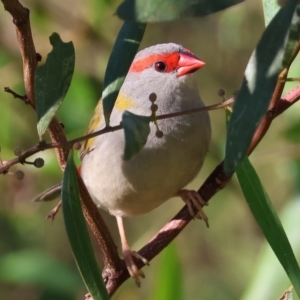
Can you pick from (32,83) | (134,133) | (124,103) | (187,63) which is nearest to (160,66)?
(187,63)

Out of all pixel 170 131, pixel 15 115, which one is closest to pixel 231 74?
pixel 15 115

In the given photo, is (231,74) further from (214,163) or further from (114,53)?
(114,53)

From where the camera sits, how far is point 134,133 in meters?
1.40

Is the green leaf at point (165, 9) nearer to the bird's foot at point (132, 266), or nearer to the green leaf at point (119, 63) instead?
the green leaf at point (119, 63)

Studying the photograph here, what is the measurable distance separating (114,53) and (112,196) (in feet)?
4.29

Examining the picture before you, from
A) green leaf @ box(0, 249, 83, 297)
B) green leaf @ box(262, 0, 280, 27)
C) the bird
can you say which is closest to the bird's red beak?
the bird

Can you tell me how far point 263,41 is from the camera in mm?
1353

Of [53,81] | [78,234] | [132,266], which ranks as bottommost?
[78,234]

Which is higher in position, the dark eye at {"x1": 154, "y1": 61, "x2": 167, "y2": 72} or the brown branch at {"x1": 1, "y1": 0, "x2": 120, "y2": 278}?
the dark eye at {"x1": 154, "y1": 61, "x2": 167, "y2": 72}

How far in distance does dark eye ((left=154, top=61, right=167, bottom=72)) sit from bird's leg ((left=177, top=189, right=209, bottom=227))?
0.57 metres

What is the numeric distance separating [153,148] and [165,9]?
4.34 ft

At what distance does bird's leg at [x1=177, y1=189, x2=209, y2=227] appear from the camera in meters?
2.51

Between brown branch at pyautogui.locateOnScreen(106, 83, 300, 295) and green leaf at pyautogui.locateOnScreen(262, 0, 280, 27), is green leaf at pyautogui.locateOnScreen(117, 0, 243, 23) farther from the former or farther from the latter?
brown branch at pyautogui.locateOnScreen(106, 83, 300, 295)

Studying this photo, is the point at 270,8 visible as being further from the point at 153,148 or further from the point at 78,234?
the point at 153,148
